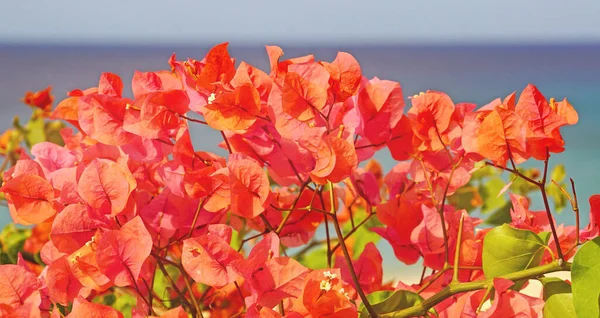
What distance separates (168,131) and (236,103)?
0.05 meters

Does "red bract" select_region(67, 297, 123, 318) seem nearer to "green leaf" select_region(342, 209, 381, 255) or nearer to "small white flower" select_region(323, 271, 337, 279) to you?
"small white flower" select_region(323, 271, 337, 279)

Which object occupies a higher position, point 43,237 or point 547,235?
point 547,235

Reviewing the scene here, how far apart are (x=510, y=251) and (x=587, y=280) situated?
0.13 feet

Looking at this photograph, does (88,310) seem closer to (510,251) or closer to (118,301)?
(510,251)

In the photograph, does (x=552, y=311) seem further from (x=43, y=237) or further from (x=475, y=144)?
(x=43, y=237)

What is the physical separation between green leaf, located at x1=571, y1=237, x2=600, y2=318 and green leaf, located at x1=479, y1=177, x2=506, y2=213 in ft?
1.84

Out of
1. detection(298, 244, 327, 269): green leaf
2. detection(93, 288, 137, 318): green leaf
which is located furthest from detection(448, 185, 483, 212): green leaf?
detection(93, 288, 137, 318): green leaf

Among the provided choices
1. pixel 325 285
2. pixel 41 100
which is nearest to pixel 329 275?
pixel 325 285

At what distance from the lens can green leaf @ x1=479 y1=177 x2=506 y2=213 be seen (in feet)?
2.68

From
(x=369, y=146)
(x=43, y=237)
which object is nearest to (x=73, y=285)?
(x=369, y=146)

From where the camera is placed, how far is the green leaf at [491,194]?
82 cm

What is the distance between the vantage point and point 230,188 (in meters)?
0.29

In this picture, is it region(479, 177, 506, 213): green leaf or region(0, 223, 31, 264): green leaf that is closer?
region(0, 223, 31, 264): green leaf

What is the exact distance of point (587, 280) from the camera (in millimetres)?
259
